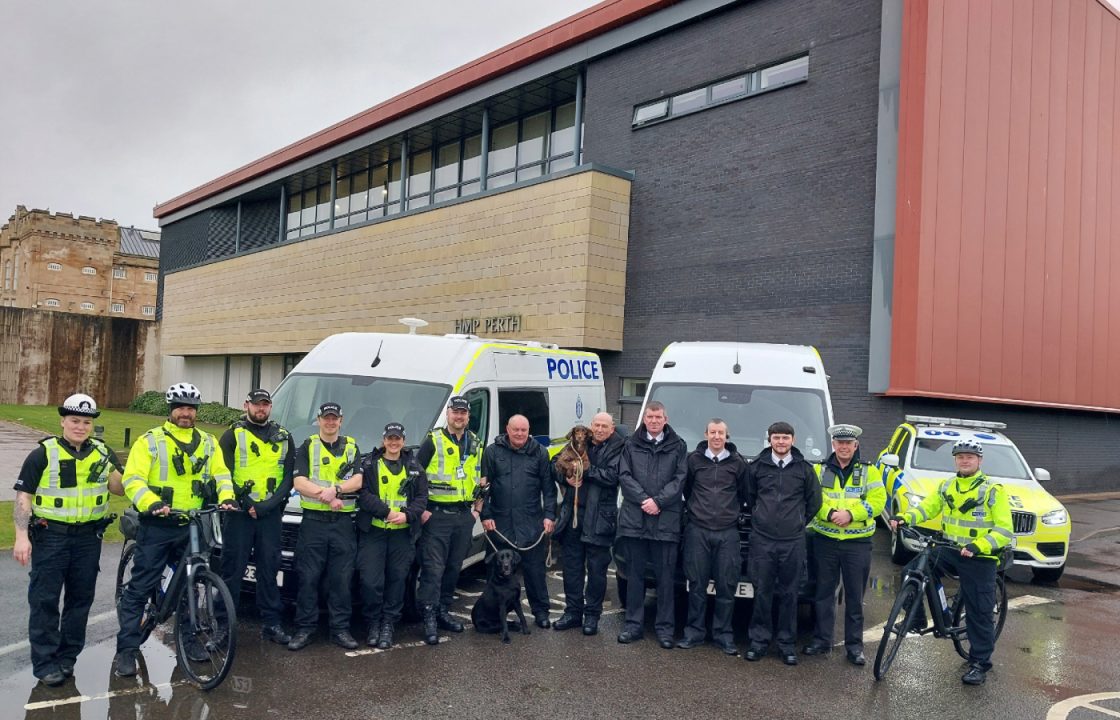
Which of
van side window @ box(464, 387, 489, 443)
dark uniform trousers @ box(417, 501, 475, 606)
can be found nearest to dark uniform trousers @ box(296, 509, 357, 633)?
dark uniform trousers @ box(417, 501, 475, 606)

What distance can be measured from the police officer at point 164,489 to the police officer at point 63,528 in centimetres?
25

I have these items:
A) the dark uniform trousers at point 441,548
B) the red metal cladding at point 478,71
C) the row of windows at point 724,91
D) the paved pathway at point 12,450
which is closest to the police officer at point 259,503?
the dark uniform trousers at point 441,548

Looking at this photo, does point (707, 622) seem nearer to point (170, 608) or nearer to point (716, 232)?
point (170, 608)

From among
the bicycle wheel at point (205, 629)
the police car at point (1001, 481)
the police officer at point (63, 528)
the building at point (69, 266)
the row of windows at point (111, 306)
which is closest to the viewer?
the police officer at point (63, 528)

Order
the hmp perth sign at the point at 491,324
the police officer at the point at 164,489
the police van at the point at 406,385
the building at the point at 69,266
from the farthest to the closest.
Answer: the building at the point at 69,266 < the hmp perth sign at the point at 491,324 < the police van at the point at 406,385 < the police officer at the point at 164,489

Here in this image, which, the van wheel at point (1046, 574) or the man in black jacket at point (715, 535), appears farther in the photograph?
the van wheel at point (1046, 574)

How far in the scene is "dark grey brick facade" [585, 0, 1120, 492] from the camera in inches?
616

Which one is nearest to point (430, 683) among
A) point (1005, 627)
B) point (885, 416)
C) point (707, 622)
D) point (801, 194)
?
point (707, 622)

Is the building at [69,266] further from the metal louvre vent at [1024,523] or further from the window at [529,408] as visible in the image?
the metal louvre vent at [1024,523]

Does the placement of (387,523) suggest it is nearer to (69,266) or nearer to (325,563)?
(325,563)

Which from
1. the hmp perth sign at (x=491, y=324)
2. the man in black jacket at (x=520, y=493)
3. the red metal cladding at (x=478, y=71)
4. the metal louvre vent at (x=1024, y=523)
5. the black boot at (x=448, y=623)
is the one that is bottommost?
the black boot at (x=448, y=623)

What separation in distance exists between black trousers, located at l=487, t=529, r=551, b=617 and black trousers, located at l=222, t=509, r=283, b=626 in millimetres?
1692

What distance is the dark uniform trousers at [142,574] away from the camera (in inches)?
224

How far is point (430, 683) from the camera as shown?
5.68m
